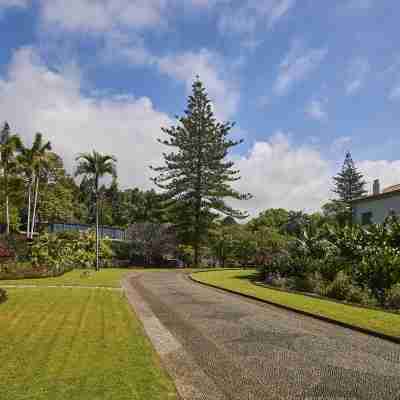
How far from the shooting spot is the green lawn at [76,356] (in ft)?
15.9

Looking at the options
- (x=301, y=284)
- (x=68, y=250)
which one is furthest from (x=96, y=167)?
(x=301, y=284)

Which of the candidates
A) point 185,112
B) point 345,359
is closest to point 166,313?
point 345,359

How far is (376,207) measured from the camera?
25.3 metres

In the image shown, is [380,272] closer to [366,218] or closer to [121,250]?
[366,218]

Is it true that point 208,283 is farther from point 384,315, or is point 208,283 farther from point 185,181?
point 185,181

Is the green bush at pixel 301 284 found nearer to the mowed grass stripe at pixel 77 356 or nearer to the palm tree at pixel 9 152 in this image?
the mowed grass stripe at pixel 77 356

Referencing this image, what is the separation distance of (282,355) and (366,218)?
21.8 metres

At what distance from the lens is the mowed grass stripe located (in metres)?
Answer: 4.86

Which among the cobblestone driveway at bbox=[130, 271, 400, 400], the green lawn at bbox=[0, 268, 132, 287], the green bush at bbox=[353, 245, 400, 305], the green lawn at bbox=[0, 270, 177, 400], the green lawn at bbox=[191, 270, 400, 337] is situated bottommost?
the green lawn at bbox=[0, 268, 132, 287]

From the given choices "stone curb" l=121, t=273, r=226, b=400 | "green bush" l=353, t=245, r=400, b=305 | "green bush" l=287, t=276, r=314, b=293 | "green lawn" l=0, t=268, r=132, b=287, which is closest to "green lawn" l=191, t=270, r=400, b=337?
"green bush" l=353, t=245, r=400, b=305

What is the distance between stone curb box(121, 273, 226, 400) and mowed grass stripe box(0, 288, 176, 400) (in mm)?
184

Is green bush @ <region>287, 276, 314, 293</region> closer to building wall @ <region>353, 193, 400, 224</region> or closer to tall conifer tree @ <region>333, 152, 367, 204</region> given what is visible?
building wall @ <region>353, 193, 400, 224</region>

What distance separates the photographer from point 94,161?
3128cm

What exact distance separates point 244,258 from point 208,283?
2280 cm
